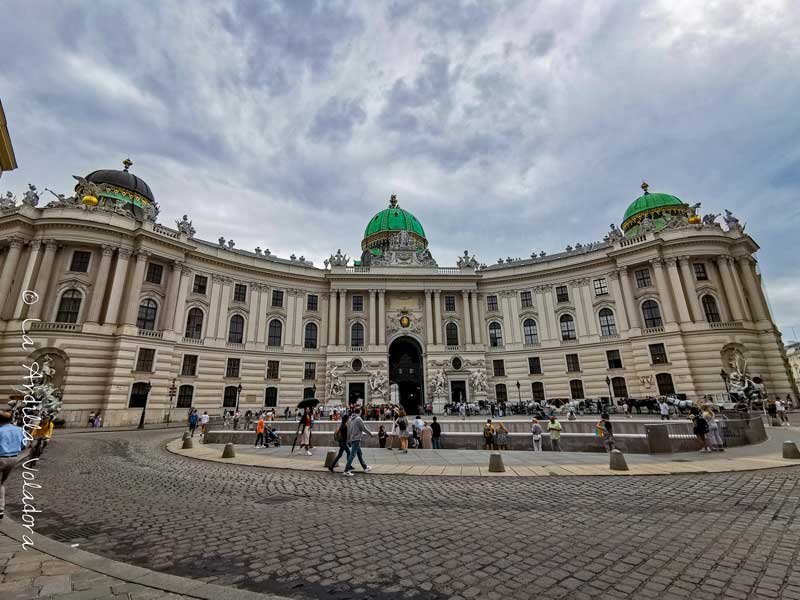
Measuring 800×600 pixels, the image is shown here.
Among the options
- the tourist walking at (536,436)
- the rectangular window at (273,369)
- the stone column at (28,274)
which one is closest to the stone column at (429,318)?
the rectangular window at (273,369)

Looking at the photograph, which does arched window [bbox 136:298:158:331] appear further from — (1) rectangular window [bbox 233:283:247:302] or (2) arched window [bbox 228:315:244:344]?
(1) rectangular window [bbox 233:283:247:302]

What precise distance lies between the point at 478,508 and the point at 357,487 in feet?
11.5

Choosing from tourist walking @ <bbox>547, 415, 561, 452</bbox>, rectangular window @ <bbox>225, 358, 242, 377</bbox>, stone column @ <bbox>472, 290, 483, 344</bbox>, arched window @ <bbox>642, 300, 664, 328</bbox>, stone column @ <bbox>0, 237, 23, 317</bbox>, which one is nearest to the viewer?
tourist walking @ <bbox>547, 415, 561, 452</bbox>

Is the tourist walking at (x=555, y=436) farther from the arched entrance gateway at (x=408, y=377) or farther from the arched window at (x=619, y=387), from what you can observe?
the arched entrance gateway at (x=408, y=377)

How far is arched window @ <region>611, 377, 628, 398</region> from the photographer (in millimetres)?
36094

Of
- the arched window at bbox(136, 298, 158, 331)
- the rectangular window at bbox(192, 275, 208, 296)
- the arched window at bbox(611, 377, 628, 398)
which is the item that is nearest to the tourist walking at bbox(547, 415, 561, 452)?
the arched window at bbox(611, 377, 628, 398)

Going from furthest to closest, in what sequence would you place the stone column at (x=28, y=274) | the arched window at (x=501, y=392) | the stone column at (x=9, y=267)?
the arched window at (x=501, y=392) < the stone column at (x=9, y=267) < the stone column at (x=28, y=274)

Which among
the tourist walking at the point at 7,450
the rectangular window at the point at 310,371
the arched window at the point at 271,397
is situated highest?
the rectangular window at the point at 310,371

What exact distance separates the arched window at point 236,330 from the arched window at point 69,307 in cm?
1208

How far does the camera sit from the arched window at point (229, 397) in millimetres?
35434

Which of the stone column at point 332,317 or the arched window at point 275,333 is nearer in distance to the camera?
the arched window at point 275,333

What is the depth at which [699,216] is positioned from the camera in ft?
129

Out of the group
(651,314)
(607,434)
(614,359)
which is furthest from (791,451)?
(651,314)

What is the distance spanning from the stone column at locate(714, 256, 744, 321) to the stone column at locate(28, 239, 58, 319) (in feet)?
199
